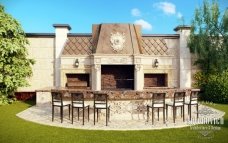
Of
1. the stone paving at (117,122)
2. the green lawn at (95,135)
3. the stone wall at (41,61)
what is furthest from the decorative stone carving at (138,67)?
the green lawn at (95,135)

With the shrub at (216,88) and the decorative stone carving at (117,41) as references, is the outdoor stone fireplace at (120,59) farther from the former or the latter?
the shrub at (216,88)

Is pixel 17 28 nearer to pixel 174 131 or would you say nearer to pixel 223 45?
pixel 174 131

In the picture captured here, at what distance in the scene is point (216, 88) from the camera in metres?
13.2

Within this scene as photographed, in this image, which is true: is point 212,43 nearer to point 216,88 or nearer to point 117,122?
point 216,88

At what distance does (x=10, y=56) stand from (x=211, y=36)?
10.1 m

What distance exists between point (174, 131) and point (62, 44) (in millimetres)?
9581

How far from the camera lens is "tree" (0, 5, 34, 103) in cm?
1219

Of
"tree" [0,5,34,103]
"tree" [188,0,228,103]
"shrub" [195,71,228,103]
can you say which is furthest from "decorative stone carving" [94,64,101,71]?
"shrub" [195,71,228,103]

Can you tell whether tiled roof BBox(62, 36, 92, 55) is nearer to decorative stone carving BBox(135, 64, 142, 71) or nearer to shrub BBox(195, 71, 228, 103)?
decorative stone carving BBox(135, 64, 142, 71)

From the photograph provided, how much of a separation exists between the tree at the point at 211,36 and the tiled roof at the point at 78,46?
18.2 ft

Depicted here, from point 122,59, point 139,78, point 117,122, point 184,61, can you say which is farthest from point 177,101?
point 184,61

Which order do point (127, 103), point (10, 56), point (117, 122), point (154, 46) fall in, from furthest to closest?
point (154, 46) → point (10, 56) → point (127, 103) → point (117, 122)

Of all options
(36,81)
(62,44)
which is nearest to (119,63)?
(62,44)

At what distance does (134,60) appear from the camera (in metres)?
13.8
